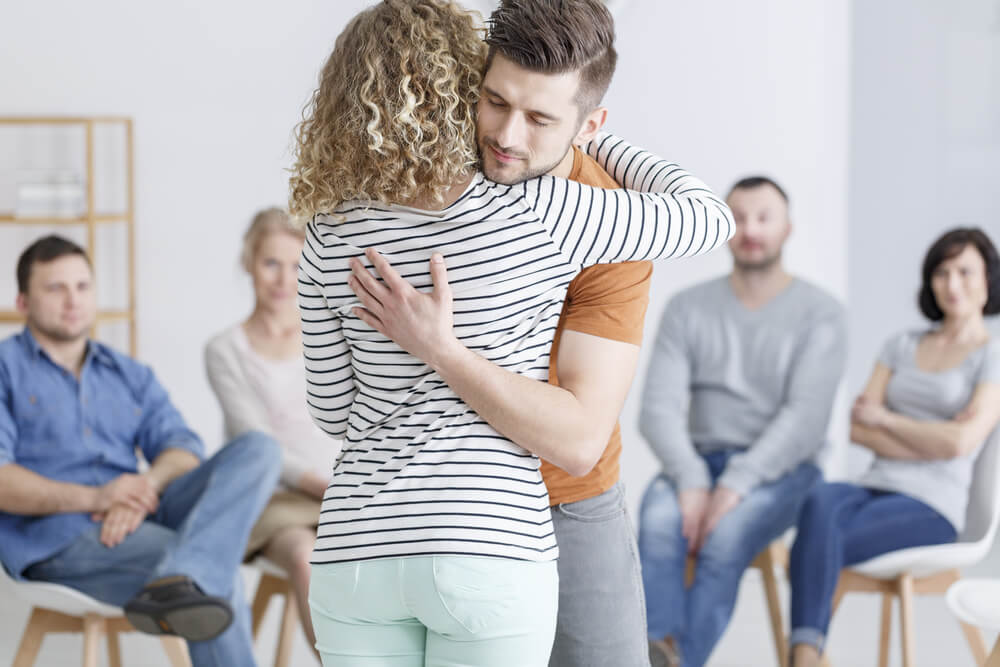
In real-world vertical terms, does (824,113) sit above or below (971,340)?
above

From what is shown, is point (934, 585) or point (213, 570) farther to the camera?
point (934, 585)

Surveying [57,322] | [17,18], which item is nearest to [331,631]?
[57,322]

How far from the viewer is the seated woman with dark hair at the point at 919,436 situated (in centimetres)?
246

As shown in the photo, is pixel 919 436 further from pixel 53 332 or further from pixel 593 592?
pixel 53 332

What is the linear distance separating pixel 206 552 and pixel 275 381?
1.97ft

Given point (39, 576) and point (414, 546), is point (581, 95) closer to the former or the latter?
point (414, 546)

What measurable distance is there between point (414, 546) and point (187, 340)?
320 cm

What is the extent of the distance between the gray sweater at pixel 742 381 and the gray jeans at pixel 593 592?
5.09 ft

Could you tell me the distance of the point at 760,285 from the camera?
292 centimetres

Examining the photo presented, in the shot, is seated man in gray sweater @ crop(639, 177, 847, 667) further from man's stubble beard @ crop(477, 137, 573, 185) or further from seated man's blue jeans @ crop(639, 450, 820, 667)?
man's stubble beard @ crop(477, 137, 573, 185)

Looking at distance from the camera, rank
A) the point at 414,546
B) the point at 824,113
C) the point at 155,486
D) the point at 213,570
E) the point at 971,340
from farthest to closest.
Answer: the point at 824,113 → the point at 971,340 → the point at 155,486 → the point at 213,570 → the point at 414,546

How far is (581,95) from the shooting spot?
1037 millimetres

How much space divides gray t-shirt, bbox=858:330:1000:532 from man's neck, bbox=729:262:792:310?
1.22 ft

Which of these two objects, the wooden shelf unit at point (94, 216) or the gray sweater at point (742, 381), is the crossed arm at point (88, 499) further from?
the wooden shelf unit at point (94, 216)
